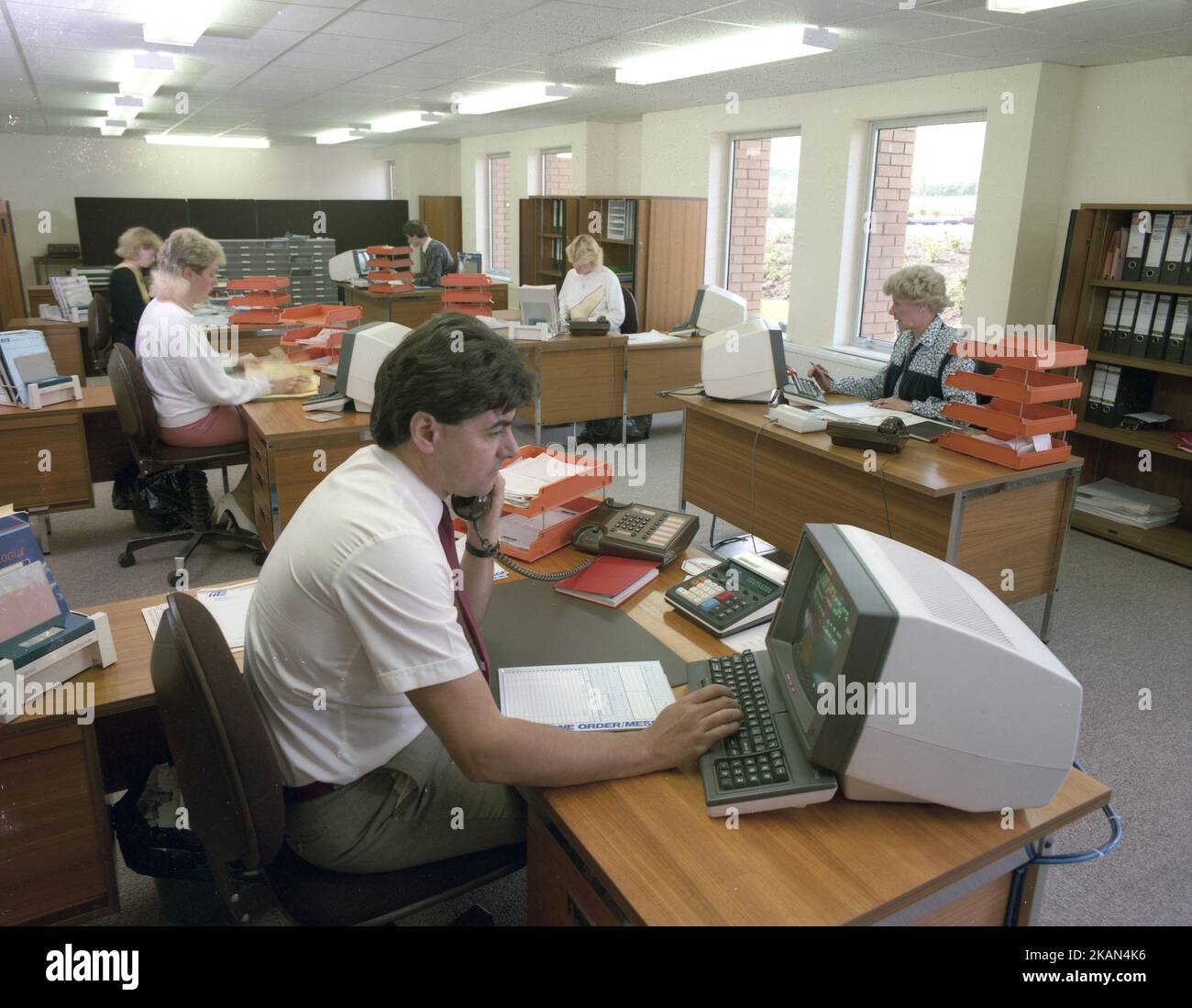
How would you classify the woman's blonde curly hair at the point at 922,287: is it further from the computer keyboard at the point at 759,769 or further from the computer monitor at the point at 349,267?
the computer monitor at the point at 349,267

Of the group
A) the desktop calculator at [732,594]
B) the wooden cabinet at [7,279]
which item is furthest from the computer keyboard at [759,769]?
the wooden cabinet at [7,279]

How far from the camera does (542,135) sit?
9586 mm

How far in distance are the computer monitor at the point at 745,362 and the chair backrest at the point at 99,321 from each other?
182 inches

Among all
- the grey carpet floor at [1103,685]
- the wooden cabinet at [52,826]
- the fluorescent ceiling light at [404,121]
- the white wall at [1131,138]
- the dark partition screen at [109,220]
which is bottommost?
the grey carpet floor at [1103,685]

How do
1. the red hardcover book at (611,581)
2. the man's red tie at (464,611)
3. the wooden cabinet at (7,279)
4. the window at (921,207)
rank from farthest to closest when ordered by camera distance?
the wooden cabinet at (7,279)
the window at (921,207)
the red hardcover book at (611,581)
the man's red tie at (464,611)

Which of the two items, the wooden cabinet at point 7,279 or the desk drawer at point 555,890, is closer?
the desk drawer at point 555,890

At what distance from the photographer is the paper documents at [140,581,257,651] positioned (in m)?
1.81

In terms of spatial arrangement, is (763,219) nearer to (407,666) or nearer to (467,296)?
(467,296)

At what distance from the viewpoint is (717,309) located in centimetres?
579

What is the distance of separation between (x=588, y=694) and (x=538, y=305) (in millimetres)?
4429

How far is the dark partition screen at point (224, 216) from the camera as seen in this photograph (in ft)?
37.9

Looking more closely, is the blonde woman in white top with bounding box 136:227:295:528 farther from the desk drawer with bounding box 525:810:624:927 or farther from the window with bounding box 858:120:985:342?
the window with bounding box 858:120:985:342
